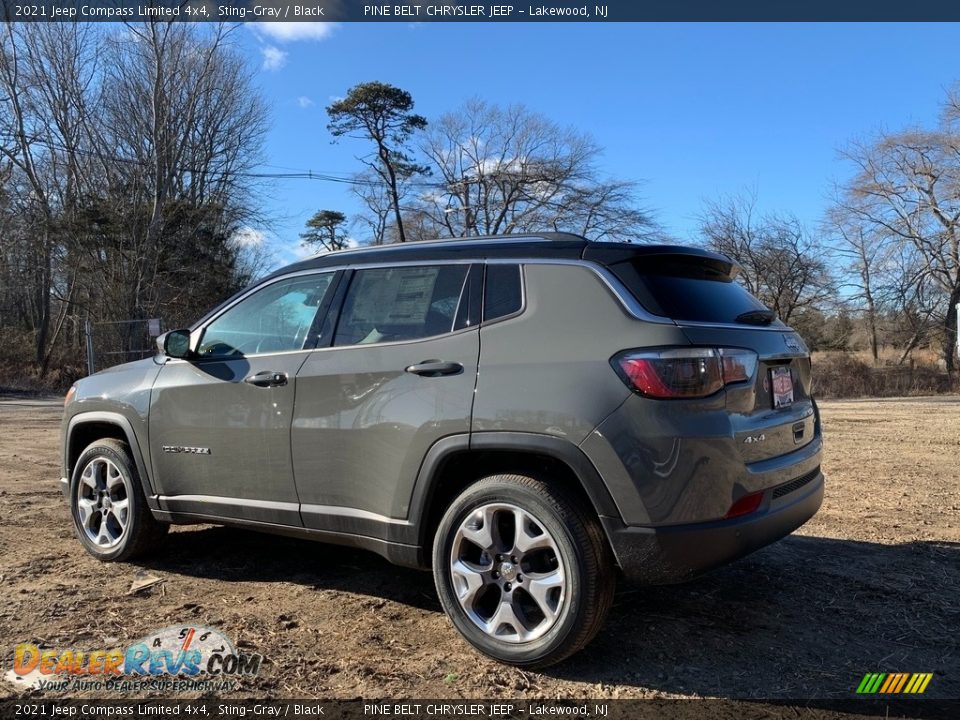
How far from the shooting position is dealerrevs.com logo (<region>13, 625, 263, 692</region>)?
2.97 m

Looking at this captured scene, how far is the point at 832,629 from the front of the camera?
11.5 feet

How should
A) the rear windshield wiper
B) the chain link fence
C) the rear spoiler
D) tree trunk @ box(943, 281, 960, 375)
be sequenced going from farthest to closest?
tree trunk @ box(943, 281, 960, 375), the chain link fence, the rear windshield wiper, the rear spoiler

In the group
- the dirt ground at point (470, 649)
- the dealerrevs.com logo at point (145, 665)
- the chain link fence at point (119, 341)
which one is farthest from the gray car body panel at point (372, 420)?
the chain link fence at point (119, 341)

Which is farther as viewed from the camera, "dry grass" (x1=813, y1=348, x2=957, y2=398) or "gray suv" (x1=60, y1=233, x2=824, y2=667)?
"dry grass" (x1=813, y1=348, x2=957, y2=398)

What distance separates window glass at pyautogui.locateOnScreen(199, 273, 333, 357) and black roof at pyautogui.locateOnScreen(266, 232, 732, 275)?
0.15 meters

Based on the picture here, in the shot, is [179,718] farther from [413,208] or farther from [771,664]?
[413,208]

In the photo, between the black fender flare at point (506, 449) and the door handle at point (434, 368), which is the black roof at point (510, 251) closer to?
the door handle at point (434, 368)

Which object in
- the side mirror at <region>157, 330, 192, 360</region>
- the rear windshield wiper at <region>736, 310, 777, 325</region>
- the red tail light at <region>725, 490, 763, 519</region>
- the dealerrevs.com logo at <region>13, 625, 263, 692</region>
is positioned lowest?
the dealerrevs.com logo at <region>13, 625, 263, 692</region>

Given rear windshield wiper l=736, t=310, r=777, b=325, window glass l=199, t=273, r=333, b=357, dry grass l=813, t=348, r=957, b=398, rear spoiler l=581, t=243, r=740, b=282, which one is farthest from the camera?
dry grass l=813, t=348, r=957, b=398

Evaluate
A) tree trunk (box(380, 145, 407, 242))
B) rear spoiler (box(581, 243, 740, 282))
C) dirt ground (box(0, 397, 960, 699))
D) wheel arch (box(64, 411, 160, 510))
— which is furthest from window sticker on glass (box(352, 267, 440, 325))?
tree trunk (box(380, 145, 407, 242))

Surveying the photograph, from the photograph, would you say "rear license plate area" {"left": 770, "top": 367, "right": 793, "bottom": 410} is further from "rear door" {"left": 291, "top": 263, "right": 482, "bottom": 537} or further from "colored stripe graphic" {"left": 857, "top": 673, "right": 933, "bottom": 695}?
"rear door" {"left": 291, "top": 263, "right": 482, "bottom": 537}

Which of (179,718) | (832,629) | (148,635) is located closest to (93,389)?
(148,635)

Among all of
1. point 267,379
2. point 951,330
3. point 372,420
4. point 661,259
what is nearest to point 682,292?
point 661,259

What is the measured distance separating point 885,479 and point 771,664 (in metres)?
4.56
